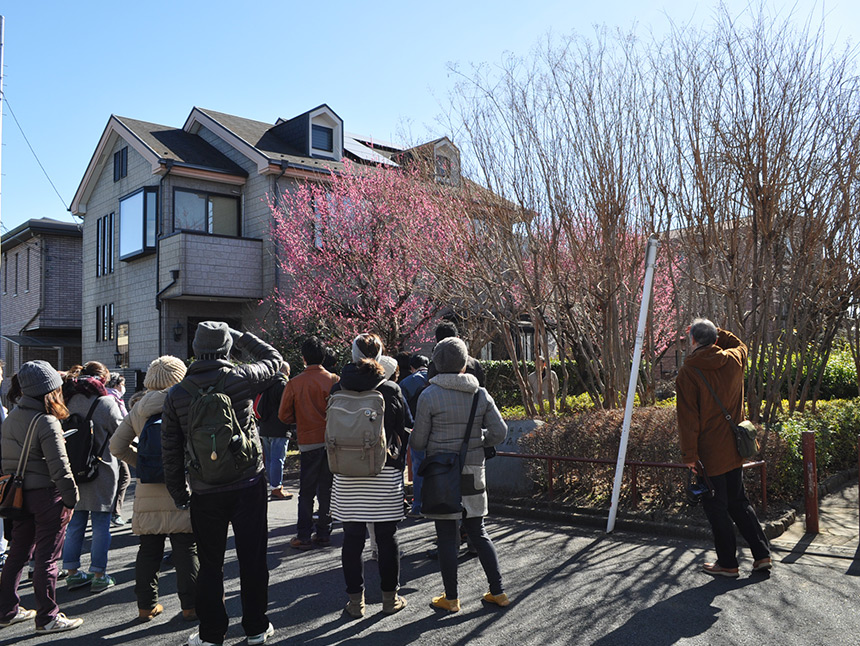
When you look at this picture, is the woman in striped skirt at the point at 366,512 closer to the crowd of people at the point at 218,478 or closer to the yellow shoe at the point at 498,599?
the crowd of people at the point at 218,478

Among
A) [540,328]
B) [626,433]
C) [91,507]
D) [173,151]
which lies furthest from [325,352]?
[173,151]

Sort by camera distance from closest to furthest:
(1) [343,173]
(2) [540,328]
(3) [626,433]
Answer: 1. (3) [626,433]
2. (2) [540,328]
3. (1) [343,173]

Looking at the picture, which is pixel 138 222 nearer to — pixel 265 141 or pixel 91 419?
pixel 265 141

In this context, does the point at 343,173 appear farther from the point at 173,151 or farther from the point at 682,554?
the point at 682,554

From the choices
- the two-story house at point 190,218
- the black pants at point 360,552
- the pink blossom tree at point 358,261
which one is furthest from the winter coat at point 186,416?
the two-story house at point 190,218

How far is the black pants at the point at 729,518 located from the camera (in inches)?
207

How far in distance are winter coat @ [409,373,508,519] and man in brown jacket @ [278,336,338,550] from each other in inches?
84.4

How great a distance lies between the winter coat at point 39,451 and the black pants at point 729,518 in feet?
14.8

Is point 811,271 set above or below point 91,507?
above

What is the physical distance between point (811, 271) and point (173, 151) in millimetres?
16632

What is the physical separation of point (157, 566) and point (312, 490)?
6.60 feet

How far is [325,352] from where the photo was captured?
7.44m

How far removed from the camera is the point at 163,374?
5039 mm

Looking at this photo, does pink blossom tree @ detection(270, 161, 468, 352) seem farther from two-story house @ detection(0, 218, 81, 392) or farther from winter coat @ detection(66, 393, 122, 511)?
two-story house @ detection(0, 218, 81, 392)
